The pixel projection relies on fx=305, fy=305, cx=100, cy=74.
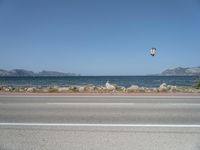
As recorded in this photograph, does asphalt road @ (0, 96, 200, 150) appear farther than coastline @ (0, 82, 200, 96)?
No

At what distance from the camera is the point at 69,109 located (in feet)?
39.7

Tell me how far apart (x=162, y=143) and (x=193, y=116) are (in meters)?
3.93

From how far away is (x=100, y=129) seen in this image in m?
8.23

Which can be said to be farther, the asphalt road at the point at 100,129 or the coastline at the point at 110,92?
the coastline at the point at 110,92

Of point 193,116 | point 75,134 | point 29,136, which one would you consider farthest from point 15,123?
point 193,116

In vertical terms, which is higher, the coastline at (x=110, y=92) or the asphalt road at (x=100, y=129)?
the coastline at (x=110, y=92)

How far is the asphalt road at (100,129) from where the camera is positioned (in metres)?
6.71

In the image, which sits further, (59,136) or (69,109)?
(69,109)

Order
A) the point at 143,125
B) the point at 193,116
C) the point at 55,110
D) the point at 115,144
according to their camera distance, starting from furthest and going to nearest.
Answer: the point at 55,110 → the point at 193,116 → the point at 143,125 → the point at 115,144

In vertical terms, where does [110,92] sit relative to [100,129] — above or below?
above

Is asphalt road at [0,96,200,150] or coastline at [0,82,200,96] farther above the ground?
coastline at [0,82,200,96]

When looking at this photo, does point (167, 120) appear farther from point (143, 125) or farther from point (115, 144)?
point (115, 144)

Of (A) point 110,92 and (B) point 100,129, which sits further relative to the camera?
(A) point 110,92

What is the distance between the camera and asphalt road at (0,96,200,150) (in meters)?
6.71
